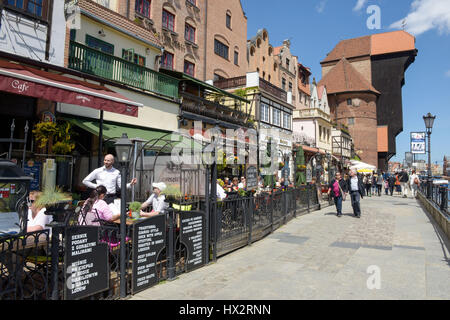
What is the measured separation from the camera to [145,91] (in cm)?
1327

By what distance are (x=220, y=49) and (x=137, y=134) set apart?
1503 cm

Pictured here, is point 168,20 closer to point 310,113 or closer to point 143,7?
point 143,7

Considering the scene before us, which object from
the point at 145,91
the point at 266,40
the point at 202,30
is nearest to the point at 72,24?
the point at 145,91

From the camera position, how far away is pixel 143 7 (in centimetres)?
1673

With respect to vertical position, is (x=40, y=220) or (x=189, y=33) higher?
(x=189, y=33)

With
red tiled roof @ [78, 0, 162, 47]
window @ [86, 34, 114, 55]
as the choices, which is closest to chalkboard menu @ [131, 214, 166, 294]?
window @ [86, 34, 114, 55]

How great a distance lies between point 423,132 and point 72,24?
19.5 meters

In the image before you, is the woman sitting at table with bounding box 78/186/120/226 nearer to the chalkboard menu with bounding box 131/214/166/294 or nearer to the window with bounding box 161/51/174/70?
→ the chalkboard menu with bounding box 131/214/166/294

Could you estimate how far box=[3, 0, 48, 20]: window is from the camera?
8205 millimetres

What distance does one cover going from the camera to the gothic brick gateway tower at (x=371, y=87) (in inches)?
2124

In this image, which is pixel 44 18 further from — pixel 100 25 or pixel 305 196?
pixel 305 196

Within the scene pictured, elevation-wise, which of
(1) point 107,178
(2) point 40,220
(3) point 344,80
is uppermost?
(3) point 344,80

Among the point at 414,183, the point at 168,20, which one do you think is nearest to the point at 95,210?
the point at 168,20

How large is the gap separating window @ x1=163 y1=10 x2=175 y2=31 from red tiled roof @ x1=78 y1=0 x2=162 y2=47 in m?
4.02
